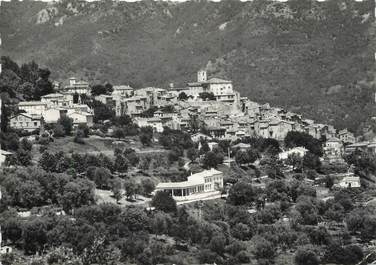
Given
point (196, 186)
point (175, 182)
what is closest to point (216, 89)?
point (175, 182)

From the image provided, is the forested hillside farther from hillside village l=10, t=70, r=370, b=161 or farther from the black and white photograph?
hillside village l=10, t=70, r=370, b=161

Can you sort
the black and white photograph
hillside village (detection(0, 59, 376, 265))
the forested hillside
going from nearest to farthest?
hillside village (detection(0, 59, 376, 265)) < the black and white photograph < the forested hillside

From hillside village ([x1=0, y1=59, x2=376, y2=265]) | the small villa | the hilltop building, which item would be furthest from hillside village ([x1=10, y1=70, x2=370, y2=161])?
the small villa

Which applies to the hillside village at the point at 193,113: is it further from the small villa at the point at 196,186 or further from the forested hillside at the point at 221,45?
the forested hillside at the point at 221,45

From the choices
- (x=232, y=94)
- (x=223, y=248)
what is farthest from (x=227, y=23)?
(x=223, y=248)

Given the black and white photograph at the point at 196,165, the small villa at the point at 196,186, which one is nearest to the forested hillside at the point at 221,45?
the black and white photograph at the point at 196,165

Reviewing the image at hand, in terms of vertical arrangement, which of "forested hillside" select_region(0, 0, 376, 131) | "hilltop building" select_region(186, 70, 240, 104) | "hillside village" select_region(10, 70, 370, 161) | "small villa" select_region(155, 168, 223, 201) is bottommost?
"small villa" select_region(155, 168, 223, 201)

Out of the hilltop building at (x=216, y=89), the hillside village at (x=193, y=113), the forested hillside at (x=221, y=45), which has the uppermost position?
the forested hillside at (x=221, y=45)

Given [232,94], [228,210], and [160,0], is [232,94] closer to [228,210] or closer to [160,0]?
[228,210]
